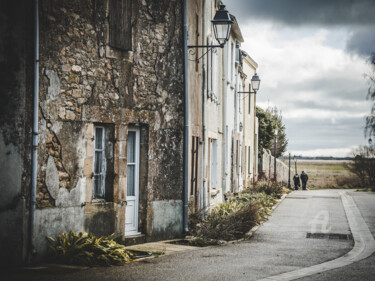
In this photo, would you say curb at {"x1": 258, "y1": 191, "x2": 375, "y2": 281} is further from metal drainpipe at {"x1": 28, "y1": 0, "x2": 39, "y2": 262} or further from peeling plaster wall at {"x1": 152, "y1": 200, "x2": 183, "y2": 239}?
metal drainpipe at {"x1": 28, "y1": 0, "x2": 39, "y2": 262}

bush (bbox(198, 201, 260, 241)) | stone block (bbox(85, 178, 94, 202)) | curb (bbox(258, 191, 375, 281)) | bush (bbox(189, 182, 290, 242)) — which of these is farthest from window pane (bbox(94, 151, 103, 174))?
curb (bbox(258, 191, 375, 281))

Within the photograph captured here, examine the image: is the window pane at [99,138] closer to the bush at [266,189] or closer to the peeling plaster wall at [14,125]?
the peeling plaster wall at [14,125]

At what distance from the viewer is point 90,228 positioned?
33.9 ft

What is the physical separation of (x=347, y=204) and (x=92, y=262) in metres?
18.6

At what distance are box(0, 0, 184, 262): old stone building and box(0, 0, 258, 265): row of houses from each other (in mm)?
21

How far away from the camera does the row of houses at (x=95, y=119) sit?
906 centimetres

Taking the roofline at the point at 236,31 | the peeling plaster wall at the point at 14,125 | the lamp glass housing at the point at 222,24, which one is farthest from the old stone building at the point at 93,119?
the roofline at the point at 236,31

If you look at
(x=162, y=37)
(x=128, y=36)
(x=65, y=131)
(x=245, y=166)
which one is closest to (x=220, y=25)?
(x=162, y=37)

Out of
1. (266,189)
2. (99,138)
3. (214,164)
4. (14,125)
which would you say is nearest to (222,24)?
(99,138)

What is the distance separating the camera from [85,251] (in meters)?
9.21

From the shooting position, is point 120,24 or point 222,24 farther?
point 222,24

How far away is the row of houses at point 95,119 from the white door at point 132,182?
0.07 feet

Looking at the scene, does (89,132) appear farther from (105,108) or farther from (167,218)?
(167,218)

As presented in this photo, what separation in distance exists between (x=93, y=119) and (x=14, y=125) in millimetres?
1783
